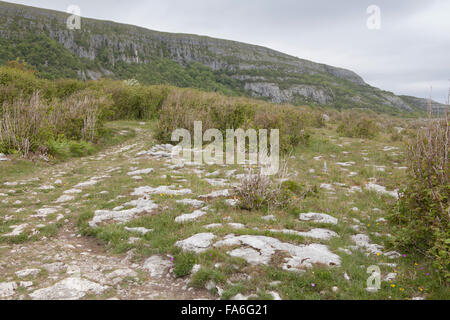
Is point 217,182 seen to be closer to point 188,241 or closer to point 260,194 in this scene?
point 260,194

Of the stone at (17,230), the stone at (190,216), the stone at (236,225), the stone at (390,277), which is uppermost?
the stone at (190,216)

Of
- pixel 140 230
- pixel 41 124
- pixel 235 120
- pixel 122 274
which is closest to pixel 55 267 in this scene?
pixel 122 274

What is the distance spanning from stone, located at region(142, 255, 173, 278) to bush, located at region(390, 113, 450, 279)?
12.3ft

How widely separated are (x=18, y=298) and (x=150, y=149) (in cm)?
1026

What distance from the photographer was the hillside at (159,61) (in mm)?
85375

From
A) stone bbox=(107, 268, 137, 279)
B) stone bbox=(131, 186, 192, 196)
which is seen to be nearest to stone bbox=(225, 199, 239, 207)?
stone bbox=(131, 186, 192, 196)

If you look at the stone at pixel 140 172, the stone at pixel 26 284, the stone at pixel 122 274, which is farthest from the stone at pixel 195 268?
the stone at pixel 140 172

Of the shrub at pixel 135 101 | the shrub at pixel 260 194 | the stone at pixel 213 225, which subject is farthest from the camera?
the shrub at pixel 135 101

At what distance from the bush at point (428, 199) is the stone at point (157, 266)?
375cm

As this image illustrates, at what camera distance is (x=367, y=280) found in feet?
11.7

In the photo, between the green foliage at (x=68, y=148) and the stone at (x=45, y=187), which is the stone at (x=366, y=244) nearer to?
the stone at (x=45, y=187)

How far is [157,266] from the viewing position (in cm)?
415

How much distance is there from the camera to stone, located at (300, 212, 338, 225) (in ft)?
18.2

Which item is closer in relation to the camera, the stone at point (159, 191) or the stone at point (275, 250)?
the stone at point (275, 250)
